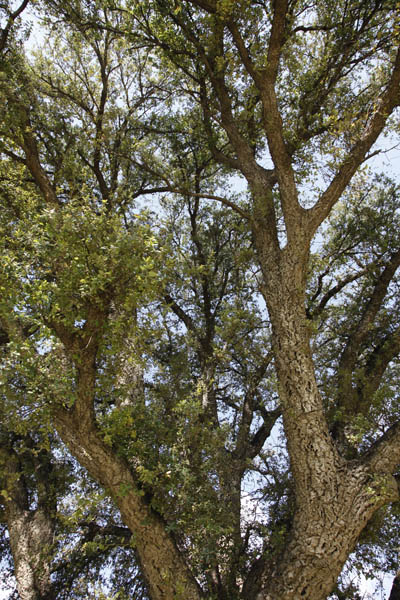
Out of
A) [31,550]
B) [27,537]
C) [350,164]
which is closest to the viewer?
[350,164]

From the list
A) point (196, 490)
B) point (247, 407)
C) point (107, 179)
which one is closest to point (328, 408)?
point (247, 407)

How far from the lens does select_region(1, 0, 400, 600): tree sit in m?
4.68

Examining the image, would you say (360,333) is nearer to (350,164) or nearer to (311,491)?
(350,164)

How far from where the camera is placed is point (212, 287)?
9469 mm

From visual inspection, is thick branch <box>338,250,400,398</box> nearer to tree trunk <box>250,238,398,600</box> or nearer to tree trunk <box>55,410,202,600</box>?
tree trunk <box>250,238,398,600</box>

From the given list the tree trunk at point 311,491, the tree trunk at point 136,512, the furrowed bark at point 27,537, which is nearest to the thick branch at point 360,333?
the tree trunk at point 311,491

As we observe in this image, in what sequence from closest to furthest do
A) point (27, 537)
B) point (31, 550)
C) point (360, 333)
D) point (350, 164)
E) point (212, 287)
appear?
point (350, 164)
point (31, 550)
point (27, 537)
point (360, 333)
point (212, 287)

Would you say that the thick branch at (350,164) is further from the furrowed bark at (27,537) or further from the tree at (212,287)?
the furrowed bark at (27,537)

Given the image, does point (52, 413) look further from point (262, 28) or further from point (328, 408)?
point (262, 28)

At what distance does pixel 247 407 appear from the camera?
801cm

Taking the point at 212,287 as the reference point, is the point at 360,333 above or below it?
below

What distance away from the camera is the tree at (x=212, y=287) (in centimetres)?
Result: 468

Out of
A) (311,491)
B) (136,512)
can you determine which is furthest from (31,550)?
(311,491)

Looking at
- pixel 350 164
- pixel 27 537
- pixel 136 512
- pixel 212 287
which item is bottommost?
pixel 136 512
